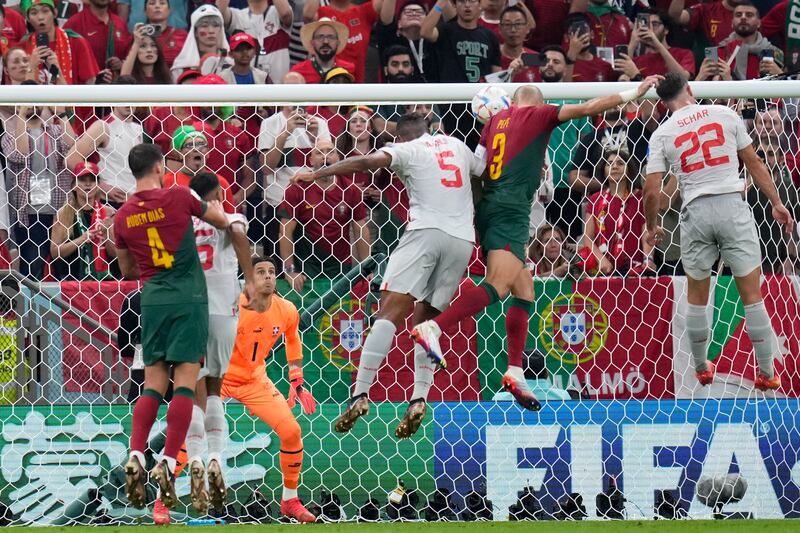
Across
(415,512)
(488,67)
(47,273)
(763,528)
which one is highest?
(488,67)

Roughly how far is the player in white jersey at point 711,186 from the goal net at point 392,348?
757 millimetres

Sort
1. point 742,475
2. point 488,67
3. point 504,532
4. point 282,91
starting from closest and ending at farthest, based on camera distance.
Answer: point 504,532 → point 282,91 → point 742,475 → point 488,67

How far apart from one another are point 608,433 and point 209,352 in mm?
3323

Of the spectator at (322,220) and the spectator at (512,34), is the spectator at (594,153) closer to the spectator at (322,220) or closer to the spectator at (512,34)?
the spectator at (322,220)

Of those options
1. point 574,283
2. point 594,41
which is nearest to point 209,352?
point 574,283

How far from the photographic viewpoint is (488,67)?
12.9 metres

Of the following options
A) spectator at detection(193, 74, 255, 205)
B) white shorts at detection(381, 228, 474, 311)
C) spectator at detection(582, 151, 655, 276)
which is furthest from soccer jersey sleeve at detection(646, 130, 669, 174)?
spectator at detection(193, 74, 255, 205)

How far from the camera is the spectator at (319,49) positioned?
491 inches

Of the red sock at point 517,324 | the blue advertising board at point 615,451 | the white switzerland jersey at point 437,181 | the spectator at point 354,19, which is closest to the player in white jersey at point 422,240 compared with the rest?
the white switzerland jersey at point 437,181

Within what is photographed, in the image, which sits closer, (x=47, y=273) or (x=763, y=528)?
(x=763, y=528)

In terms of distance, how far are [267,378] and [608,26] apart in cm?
582

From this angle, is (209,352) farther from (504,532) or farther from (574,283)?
(574,283)

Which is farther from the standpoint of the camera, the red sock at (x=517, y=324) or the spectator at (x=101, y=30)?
the spectator at (x=101, y=30)

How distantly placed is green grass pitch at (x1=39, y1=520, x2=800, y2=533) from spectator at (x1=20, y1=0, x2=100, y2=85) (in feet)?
15.8
